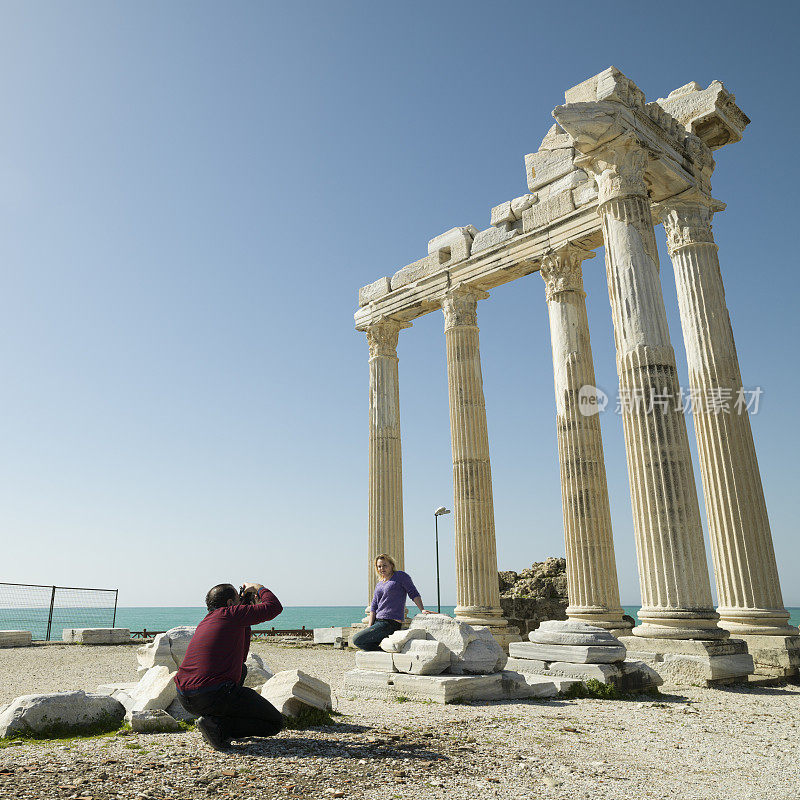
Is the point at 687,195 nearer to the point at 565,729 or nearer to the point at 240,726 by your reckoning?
the point at 565,729

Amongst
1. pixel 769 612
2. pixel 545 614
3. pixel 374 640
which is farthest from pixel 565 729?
pixel 545 614

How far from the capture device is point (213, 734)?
232 inches

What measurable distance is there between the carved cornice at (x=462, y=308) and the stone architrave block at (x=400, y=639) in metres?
11.3

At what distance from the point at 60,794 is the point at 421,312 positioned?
1845 cm

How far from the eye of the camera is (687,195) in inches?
607

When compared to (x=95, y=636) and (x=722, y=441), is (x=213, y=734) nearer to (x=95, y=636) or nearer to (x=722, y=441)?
(x=722, y=441)

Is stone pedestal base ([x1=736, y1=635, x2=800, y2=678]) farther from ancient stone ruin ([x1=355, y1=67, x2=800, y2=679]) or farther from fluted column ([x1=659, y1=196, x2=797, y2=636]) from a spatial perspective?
fluted column ([x1=659, y1=196, x2=797, y2=636])

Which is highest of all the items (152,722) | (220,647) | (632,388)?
(632,388)

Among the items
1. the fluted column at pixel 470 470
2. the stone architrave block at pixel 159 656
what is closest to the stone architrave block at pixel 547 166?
the fluted column at pixel 470 470

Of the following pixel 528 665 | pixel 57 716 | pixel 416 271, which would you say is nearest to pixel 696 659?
pixel 528 665

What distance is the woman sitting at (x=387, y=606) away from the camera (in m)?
11.2

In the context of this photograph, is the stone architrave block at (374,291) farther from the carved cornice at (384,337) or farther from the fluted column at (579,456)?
the fluted column at (579,456)

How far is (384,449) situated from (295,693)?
47.0 ft

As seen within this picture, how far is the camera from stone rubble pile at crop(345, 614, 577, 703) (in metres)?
9.34
